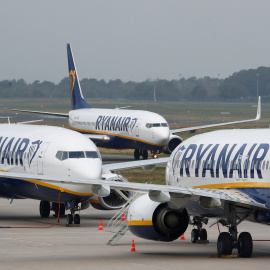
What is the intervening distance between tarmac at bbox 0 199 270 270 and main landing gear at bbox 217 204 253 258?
1.01 feet

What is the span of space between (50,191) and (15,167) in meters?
3.26

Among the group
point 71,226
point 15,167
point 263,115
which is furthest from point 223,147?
point 263,115

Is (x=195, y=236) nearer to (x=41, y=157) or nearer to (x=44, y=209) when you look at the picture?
(x=41, y=157)

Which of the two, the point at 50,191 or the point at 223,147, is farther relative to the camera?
the point at 50,191

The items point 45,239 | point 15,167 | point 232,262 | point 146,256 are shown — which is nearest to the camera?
→ point 232,262

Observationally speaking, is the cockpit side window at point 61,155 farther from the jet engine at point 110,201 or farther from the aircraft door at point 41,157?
the jet engine at point 110,201

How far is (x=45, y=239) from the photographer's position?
28.5 m

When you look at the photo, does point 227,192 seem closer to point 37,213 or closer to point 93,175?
point 93,175

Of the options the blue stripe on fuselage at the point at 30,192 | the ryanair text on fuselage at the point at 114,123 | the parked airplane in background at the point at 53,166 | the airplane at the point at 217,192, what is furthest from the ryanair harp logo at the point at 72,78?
the airplane at the point at 217,192

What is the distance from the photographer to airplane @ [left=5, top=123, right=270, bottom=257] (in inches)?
883

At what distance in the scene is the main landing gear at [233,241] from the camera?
914 inches

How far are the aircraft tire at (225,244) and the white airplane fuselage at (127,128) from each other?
45.0 m

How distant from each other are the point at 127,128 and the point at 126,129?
0.42ft

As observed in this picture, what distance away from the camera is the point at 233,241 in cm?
2344
